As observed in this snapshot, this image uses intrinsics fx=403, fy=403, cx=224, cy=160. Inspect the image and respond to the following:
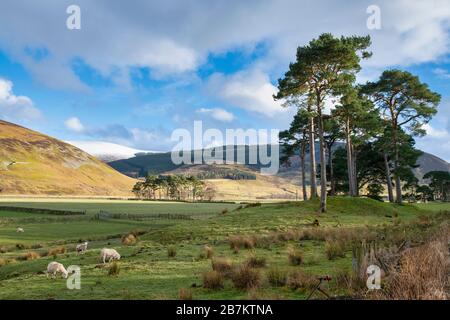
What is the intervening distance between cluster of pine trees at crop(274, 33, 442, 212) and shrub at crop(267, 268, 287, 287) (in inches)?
1038

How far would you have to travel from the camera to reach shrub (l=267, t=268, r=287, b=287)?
1092 cm

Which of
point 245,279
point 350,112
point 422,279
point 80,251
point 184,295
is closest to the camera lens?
point 422,279

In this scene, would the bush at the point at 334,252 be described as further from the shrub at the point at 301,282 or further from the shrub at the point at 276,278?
the shrub at the point at 301,282

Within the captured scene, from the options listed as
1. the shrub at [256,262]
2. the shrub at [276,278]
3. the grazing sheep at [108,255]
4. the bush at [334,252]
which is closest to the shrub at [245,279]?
the shrub at [276,278]

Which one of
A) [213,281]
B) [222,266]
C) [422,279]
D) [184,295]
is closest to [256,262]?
[222,266]

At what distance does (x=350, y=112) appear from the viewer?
38.9m

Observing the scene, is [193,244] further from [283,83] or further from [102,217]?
[102,217]

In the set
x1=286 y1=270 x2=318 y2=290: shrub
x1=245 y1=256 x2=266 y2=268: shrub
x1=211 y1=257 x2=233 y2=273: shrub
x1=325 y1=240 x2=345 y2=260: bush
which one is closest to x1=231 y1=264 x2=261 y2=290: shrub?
x1=286 y1=270 x2=318 y2=290: shrub

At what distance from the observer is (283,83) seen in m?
39.9

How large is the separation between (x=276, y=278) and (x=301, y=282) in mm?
864

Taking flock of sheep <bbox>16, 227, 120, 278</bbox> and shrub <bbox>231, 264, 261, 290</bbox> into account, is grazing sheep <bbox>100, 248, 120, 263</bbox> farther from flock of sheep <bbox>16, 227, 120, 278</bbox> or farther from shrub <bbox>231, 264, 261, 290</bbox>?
shrub <bbox>231, 264, 261, 290</bbox>

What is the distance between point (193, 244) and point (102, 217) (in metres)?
35.2

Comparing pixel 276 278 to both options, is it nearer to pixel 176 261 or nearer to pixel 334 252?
pixel 334 252
